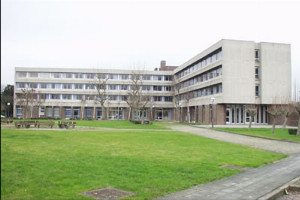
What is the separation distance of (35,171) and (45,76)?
77.2m

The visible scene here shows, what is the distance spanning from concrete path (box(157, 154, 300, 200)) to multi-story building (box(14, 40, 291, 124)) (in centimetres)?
2916

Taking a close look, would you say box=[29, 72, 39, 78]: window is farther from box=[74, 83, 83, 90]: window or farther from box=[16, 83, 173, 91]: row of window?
box=[74, 83, 83, 90]: window

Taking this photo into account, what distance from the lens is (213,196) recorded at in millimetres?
7195

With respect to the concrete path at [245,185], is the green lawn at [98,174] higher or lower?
higher

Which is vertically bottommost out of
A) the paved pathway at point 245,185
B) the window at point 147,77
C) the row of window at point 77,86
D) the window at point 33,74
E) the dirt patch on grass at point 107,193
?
the paved pathway at point 245,185

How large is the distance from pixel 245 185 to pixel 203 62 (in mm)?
55071

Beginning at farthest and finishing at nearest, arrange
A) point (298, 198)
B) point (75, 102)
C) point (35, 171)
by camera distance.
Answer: point (75, 102) → point (35, 171) → point (298, 198)

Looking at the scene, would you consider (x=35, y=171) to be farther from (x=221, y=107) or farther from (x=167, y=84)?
(x=167, y=84)

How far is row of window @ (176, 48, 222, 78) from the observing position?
54619 mm

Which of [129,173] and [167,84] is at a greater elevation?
[167,84]

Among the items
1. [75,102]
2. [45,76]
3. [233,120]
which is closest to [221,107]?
[233,120]

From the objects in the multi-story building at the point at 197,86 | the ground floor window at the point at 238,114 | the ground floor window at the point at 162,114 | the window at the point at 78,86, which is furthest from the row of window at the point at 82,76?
the ground floor window at the point at 238,114

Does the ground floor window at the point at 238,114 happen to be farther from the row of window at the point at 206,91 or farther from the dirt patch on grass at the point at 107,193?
the dirt patch on grass at the point at 107,193

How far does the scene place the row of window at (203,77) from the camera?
54234 millimetres
